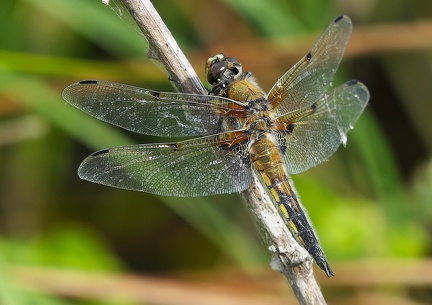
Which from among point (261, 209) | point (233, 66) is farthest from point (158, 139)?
point (261, 209)

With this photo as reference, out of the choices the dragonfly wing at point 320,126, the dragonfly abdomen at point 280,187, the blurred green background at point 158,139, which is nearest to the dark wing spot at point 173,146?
the dragonfly abdomen at point 280,187

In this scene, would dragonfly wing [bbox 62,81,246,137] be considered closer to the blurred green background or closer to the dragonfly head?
the dragonfly head

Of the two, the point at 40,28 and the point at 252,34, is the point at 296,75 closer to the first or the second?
the point at 252,34

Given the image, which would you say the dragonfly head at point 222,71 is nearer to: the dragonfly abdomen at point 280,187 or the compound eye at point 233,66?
the compound eye at point 233,66

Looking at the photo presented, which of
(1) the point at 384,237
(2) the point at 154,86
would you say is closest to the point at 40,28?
(2) the point at 154,86

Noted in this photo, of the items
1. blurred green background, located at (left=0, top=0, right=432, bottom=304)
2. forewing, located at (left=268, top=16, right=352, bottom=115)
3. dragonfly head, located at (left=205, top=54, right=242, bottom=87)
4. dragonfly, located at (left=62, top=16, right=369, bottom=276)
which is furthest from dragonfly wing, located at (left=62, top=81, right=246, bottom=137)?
blurred green background, located at (left=0, top=0, right=432, bottom=304)

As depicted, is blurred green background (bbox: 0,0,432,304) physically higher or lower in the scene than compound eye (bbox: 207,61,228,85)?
higher
